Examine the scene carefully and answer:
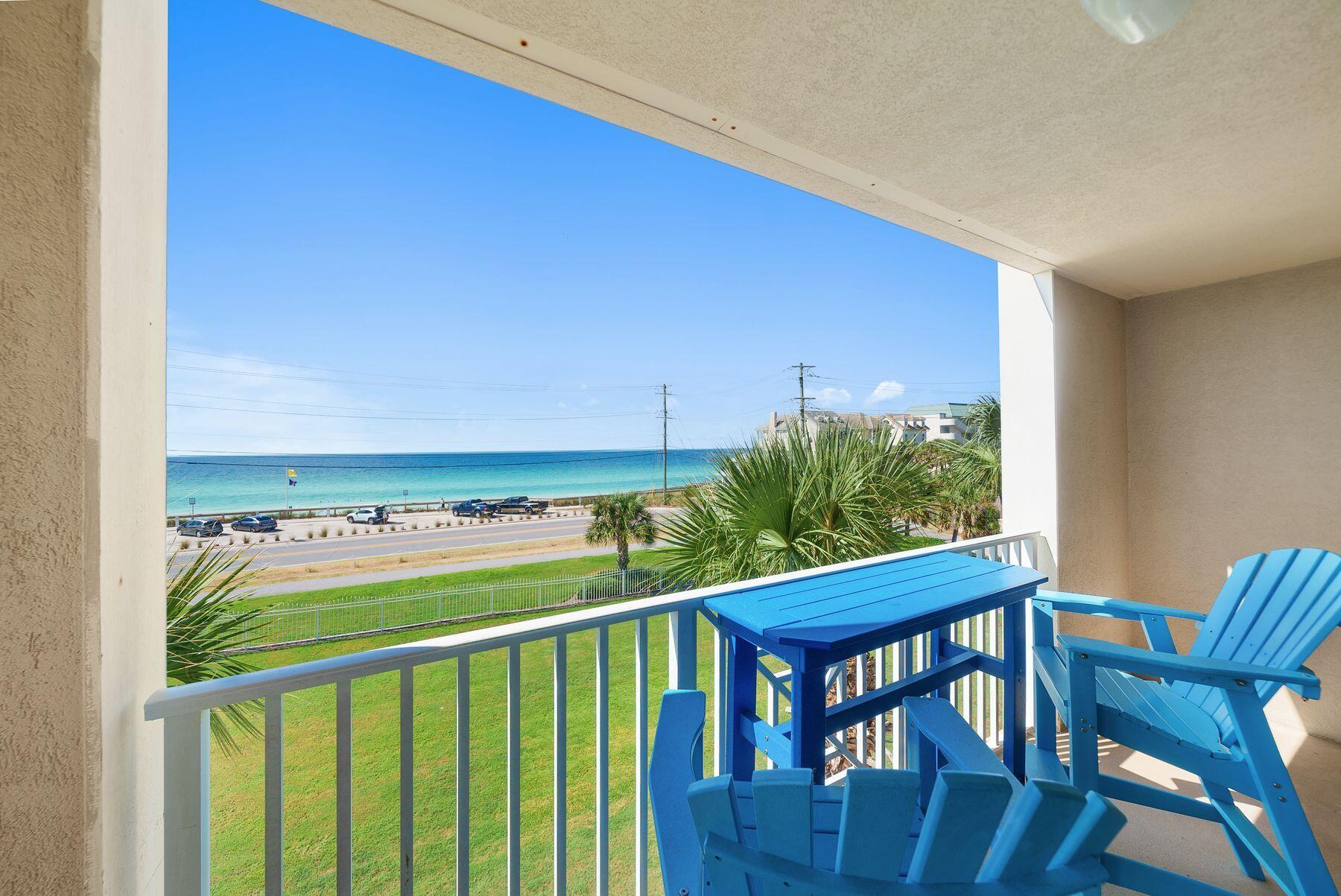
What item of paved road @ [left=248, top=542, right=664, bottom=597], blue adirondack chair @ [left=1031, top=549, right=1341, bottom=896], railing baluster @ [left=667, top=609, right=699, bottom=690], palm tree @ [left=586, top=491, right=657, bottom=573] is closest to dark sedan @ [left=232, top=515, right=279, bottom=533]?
paved road @ [left=248, top=542, right=664, bottom=597]

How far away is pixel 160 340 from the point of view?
1.11 metres

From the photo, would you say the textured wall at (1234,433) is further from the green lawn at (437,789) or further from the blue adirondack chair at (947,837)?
the green lawn at (437,789)

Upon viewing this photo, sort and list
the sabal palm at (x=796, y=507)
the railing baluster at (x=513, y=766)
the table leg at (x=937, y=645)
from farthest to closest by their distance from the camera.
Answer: the sabal palm at (x=796, y=507), the table leg at (x=937, y=645), the railing baluster at (x=513, y=766)

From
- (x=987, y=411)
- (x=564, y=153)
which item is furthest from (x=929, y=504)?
(x=564, y=153)

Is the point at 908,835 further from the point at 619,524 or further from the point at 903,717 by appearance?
the point at 619,524

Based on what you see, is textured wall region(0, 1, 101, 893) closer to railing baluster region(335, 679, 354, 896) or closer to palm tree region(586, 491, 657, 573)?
railing baluster region(335, 679, 354, 896)

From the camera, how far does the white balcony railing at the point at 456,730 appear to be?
3.54 feet

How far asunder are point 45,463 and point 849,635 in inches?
59.1

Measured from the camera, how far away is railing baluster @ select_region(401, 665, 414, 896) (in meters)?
1.29

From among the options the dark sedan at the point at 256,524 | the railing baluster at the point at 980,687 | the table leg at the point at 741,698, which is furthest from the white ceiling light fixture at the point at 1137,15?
the dark sedan at the point at 256,524

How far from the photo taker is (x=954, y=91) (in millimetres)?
1561

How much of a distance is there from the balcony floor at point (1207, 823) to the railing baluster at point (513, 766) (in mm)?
1887

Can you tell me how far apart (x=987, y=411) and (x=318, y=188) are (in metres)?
28.3

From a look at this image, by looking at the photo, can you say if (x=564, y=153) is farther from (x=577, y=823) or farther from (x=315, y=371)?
(x=577, y=823)
